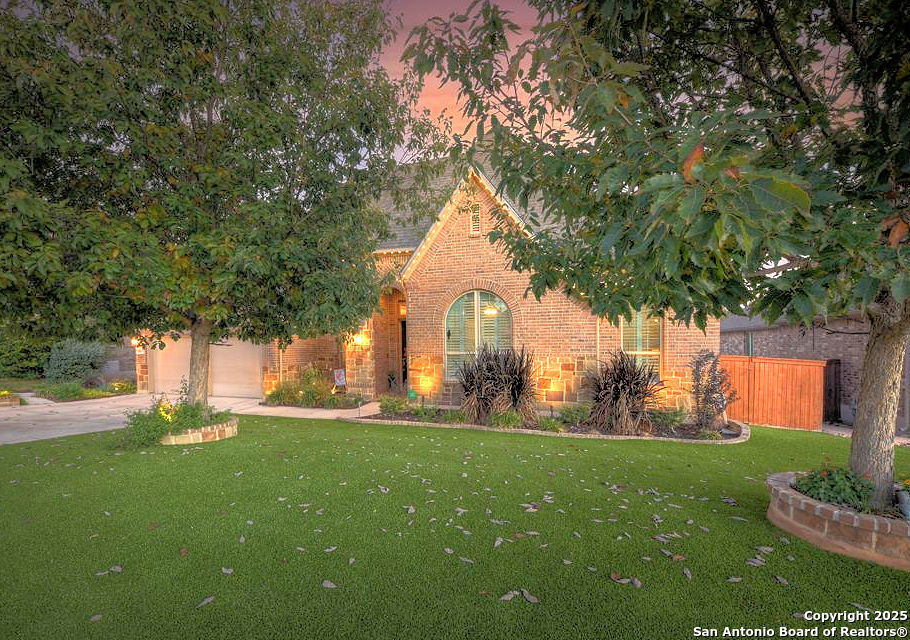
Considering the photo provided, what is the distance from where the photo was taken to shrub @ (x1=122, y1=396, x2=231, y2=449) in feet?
28.1


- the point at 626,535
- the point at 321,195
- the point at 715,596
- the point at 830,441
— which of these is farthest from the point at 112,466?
the point at 830,441

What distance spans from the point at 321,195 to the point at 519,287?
5.78 meters

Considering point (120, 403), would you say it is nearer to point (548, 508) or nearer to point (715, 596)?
point (548, 508)

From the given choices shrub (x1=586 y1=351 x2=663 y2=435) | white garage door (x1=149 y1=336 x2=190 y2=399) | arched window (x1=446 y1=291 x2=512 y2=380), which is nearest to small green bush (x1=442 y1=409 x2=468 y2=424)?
arched window (x1=446 y1=291 x2=512 y2=380)

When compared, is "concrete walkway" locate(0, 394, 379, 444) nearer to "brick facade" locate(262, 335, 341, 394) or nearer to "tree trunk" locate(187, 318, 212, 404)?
"brick facade" locate(262, 335, 341, 394)

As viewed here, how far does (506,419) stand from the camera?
1026 cm

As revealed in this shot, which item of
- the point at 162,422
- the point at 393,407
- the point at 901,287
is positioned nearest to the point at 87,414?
the point at 162,422

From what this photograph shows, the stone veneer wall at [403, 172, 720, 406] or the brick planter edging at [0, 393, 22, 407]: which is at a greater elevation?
the stone veneer wall at [403, 172, 720, 406]

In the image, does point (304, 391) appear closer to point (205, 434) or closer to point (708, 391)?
point (205, 434)

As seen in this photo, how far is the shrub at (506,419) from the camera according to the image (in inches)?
402

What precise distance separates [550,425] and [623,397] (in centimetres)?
165

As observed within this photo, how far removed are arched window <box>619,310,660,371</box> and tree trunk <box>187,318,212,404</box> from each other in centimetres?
965

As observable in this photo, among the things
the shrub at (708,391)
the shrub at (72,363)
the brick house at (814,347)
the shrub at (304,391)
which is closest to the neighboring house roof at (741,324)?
the brick house at (814,347)

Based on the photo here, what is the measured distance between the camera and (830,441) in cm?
912
